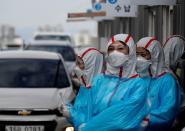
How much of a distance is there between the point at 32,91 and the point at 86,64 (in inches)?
164

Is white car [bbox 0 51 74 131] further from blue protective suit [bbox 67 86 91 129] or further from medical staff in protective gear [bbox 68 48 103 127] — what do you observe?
blue protective suit [bbox 67 86 91 129]

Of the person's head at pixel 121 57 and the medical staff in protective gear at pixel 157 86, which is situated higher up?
the person's head at pixel 121 57

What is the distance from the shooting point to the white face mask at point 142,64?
798 centimetres

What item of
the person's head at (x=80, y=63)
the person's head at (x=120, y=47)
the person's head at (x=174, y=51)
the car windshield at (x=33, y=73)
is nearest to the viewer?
the person's head at (x=120, y=47)

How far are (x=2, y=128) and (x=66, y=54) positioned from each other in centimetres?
1235

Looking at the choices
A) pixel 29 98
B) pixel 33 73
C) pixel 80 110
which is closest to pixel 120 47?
pixel 80 110

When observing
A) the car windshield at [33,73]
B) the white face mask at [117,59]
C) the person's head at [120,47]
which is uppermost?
the person's head at [120,47]

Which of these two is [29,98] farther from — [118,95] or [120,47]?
[118,95]

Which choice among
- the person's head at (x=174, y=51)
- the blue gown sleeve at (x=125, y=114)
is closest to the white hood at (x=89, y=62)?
the blue gown sleeve at (x=125, y=114)

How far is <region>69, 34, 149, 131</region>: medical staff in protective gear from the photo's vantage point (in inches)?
253

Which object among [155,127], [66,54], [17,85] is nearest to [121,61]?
[155,127]

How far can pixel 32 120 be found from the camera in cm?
1093

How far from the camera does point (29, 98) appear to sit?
11.2 m

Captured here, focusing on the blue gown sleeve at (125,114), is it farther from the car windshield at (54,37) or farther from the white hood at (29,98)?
the car windshield at (54,37)
